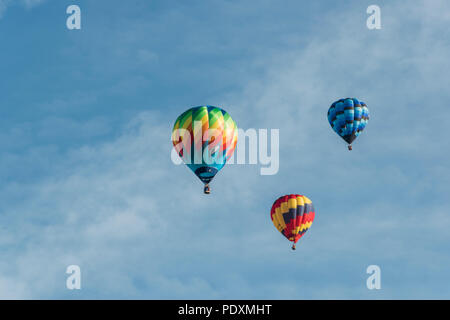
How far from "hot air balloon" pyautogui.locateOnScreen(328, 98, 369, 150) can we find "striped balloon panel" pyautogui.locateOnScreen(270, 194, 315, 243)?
25.7 ft

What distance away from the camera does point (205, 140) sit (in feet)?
206

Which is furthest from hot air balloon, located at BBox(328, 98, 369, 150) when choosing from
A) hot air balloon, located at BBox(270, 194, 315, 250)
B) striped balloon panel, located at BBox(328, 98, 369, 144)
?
hot air balloon, located at BBox(270, 194, 315, 250)

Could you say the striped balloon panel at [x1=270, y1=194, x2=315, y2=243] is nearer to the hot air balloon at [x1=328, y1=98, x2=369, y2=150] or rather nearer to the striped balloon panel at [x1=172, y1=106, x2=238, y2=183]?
the hot air balloon at [x1=328, y1=98, x2=369, y2=150]

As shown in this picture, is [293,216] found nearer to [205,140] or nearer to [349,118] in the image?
[349,118]

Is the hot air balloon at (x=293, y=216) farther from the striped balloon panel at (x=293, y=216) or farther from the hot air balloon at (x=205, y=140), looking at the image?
the hot air balloon at (x=205, y=140)

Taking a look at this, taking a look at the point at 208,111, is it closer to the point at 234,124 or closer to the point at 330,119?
the point at 234,124

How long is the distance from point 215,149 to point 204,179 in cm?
236

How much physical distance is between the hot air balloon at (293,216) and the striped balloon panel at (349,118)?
785cm

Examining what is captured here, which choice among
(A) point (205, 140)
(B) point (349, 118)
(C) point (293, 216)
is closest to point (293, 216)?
(C) point (293, 216)

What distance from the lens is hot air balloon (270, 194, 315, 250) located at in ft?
231

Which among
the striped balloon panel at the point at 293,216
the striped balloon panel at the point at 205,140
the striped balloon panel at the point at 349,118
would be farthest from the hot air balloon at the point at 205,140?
the striped balloon panel at the point at 349,118
